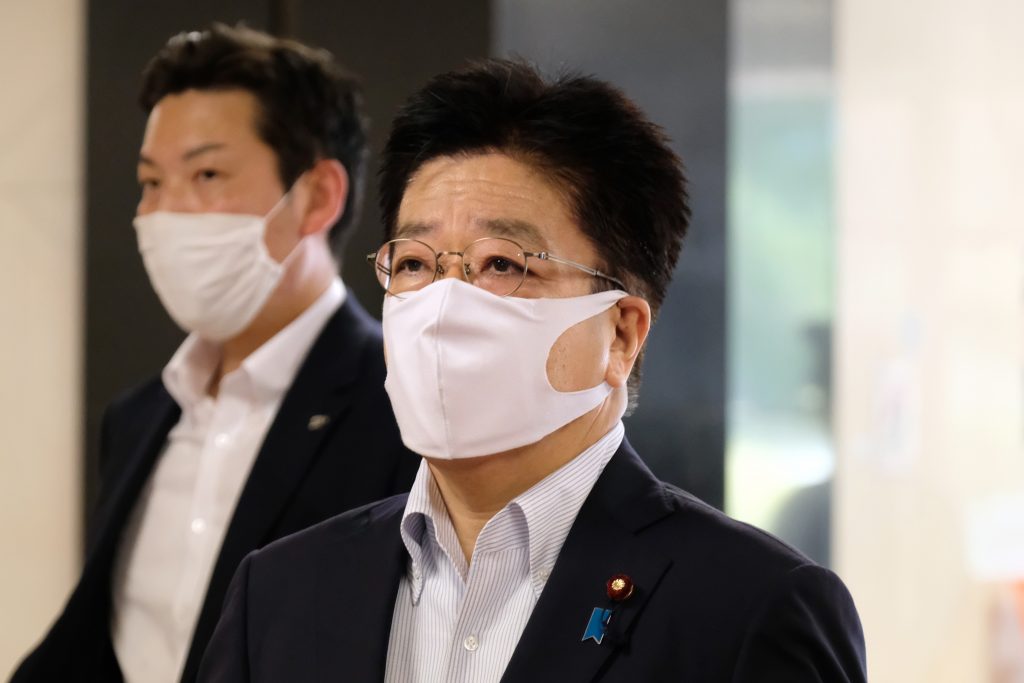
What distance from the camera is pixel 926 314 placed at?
2994mm

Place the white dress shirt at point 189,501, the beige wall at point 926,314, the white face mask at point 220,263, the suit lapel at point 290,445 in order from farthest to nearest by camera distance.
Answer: the beige wall at point 926,314 < the white face mask at point 220,263 < the white dress shirt at point 189,501 < the suit lapel at point 290,445

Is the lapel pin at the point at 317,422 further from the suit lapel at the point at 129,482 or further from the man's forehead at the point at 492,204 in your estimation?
the man's forehead at the point at 492,204

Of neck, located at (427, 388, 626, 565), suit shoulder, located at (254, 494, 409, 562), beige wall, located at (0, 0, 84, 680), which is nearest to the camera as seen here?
neck, located at (427, 388, 626, 565)

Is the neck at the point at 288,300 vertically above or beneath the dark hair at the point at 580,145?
beneath

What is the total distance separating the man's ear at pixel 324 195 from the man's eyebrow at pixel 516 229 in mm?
1097

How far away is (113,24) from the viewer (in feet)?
9.98

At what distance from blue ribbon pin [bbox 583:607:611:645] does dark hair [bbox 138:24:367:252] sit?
1.37 meters

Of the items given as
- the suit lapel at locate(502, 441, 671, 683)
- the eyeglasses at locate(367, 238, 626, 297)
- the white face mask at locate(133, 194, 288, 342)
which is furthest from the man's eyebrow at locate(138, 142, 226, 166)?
the suit lapel at locate(502, 441, 671, 683)

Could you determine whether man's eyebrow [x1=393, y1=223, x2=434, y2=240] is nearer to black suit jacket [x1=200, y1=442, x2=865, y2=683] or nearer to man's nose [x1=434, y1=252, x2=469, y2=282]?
man's nose [x1=434, y1=252, x2=469, y2=282]

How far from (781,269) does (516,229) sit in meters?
1.46

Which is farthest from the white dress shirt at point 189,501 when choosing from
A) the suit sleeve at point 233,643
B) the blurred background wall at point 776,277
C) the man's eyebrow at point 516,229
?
the man's eyebrow at point 516,229

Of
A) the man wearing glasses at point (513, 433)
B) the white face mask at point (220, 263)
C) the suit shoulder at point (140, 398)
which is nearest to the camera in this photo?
the man wearing glasses at point (513, 433)

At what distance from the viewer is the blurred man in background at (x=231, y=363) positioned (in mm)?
2293

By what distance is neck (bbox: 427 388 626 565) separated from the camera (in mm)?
1555
